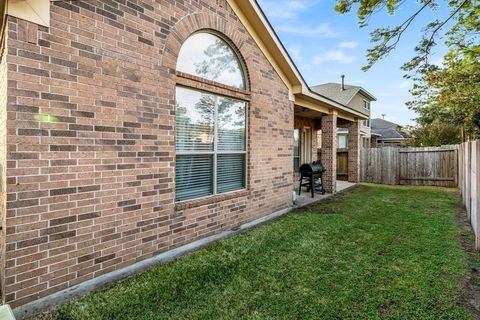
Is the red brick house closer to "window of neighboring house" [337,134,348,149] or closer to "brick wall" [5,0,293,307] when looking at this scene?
"brick wall" [5,0,293,307]

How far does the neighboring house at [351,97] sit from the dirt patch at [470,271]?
1684 centimetres

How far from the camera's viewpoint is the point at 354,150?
13.2 m

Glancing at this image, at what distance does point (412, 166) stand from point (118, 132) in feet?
47.3

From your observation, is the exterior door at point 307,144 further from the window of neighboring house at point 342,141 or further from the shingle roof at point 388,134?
the shingle roof at point 388,134

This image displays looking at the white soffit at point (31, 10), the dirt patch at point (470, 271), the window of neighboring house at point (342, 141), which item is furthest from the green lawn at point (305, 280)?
the window of neighboring house at point (342, 141)

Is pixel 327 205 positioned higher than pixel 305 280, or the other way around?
pixel 327 205

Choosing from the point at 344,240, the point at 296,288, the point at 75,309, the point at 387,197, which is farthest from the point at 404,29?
the point at 75,309

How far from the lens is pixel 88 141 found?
3092 mm

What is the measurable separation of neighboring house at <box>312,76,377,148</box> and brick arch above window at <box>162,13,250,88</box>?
17.7 meters

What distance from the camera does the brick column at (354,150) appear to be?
43.2 ft

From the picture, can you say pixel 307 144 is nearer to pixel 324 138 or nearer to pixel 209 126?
pixel 324 138

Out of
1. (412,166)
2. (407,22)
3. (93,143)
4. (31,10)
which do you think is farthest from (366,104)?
(31,10)

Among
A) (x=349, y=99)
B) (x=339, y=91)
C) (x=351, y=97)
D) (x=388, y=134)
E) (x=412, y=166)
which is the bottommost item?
(x=412, y=166)

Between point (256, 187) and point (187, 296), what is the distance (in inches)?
131
